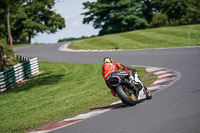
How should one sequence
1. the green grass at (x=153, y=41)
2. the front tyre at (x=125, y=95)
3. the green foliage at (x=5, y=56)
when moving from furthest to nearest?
the green grass at (x=153, y=41) < the green foliage at (x=5, y=56) < the front tyre at (x=125, y=95)

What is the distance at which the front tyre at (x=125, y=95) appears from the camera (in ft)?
25.7

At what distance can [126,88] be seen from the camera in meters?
8.10

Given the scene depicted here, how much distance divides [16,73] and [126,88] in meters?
11.7

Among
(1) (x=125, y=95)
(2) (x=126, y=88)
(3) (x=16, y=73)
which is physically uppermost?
(2) (x=126, y=88)

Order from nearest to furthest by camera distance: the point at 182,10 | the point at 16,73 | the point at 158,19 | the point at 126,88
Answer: the point at 126,88 → the point at 16,73 → the point at 182,10 → the point at 158,19

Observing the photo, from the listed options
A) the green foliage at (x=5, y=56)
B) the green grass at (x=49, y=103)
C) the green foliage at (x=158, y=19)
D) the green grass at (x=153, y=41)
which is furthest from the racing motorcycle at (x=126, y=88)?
the green foliage at (x=158, y=19)

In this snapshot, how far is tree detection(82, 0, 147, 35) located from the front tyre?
55.8 m

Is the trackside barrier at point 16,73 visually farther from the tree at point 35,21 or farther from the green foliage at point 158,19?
the green foliage at point 158,19

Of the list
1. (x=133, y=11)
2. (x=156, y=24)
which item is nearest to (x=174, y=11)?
(x=156, y=24)

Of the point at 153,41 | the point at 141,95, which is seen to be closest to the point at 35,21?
the point at 153,41

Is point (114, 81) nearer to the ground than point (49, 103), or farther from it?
farther from it

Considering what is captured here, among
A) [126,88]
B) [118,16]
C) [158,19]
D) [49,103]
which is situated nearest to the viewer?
[126,88]

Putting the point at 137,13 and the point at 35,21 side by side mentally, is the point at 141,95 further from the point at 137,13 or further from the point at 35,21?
the point at 35,21

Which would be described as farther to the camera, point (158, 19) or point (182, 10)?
point (158, 19)
